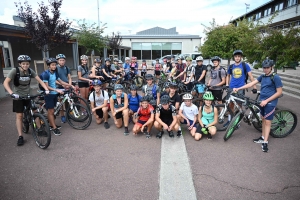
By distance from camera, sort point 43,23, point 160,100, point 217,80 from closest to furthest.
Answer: point 160,100 → point 217,80 → point 43,23

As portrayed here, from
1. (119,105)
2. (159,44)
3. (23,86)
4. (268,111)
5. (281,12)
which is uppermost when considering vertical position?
(281,12)

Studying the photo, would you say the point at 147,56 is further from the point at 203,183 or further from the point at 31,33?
the point at 203,183

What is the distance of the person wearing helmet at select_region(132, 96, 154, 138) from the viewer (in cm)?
465

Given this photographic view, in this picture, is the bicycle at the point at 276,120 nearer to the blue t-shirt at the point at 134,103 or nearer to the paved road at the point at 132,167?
the paved road at the point at 132,167

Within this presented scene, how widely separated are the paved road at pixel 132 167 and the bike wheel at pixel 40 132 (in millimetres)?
136

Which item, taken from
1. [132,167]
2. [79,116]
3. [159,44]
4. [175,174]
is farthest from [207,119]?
[159,44]

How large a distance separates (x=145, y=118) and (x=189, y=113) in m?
1.11

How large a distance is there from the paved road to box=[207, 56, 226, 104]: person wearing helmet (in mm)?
1332

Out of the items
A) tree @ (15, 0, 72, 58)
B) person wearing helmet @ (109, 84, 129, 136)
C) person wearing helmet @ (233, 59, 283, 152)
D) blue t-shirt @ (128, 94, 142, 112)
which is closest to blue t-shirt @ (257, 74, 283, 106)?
person wearing helmet @ (233, 59, 283, 152)

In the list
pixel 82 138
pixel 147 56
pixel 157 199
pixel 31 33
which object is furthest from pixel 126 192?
pixel 147 56

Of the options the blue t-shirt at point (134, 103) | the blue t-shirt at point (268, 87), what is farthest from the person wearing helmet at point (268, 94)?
the blue t-shirt at point (134, 103)

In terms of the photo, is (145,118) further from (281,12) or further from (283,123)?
(281,12)

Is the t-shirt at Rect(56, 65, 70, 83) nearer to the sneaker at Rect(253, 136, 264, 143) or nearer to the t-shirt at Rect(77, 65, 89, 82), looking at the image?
the t-shirt at Rect(77, 65, 89, 82)

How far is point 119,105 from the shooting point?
514cm
